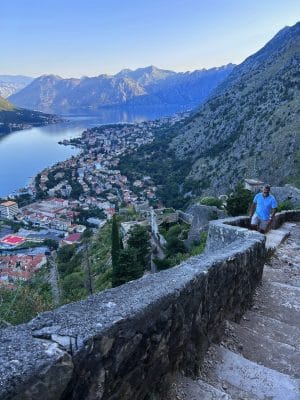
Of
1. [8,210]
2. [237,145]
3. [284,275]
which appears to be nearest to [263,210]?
[284,275]

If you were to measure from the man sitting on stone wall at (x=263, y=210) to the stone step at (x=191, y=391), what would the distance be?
487 centimetres

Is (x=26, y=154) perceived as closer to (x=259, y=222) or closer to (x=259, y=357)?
(x=259, y=222)

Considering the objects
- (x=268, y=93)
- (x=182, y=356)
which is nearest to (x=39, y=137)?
(x=268, y=93)

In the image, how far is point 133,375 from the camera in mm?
2334

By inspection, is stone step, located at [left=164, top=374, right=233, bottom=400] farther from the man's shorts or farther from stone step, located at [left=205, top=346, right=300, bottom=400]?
the man's shorts

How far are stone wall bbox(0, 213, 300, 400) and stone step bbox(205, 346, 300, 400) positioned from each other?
20 cm

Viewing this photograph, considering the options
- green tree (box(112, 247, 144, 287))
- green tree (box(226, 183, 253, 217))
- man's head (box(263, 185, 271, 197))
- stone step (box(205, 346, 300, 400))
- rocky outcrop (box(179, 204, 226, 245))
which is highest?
man's head (box(263, 185, 271, 197))

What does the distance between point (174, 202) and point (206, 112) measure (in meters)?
46.5

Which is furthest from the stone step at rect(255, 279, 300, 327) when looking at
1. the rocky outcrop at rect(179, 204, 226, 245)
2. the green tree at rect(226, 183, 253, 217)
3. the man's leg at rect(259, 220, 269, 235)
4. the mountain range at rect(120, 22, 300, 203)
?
the mountain range at rect(120, 22, 300, 203)

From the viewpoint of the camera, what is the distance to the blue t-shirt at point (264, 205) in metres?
7.27

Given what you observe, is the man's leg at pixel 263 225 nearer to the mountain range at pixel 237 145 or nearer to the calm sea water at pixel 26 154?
the mountain range at pixel 237 145

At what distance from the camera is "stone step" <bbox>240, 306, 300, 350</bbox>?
4.11 metres

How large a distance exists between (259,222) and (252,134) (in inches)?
2199

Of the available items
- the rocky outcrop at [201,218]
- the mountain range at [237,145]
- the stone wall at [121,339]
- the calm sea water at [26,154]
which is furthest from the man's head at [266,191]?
the calm sea water at [26,154]
